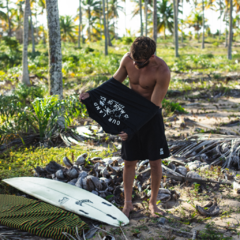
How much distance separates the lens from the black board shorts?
2.66 meters

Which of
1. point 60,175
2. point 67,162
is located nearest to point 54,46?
point 67,162

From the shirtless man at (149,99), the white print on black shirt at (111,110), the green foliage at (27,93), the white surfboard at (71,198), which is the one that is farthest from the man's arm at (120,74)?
the green foliage at (27,93)

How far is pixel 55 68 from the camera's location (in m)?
6.42

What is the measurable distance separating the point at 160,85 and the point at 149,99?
24 cm

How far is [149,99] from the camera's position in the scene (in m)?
2.71

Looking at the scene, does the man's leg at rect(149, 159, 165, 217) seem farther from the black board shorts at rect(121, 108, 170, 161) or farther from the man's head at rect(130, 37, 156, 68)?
the man's head at rect(130, 37, 156, 68)

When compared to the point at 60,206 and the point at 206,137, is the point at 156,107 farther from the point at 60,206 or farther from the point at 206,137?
the point at 206,137

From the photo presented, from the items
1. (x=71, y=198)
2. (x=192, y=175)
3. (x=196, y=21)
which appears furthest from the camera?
(x=196, y=21)

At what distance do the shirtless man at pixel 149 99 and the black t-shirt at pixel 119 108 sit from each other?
0.25ft

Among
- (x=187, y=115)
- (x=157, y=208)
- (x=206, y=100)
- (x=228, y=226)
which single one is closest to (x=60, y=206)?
(x=157, y=208)

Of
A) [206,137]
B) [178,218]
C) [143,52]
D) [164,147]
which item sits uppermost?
[143,52]

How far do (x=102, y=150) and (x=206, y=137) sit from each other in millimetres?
1946

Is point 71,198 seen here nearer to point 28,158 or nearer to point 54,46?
point 28,158

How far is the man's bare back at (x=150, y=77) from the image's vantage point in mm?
2516
